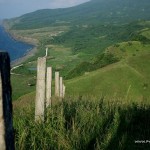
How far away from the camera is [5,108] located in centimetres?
220

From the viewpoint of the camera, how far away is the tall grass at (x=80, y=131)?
4.66 meters

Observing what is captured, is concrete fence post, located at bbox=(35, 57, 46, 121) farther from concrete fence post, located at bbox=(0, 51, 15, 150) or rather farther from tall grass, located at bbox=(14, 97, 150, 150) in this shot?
concrete fence post, located at bbox=(0, 51, 15, 150)

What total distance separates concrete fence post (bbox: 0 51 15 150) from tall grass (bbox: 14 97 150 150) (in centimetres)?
219

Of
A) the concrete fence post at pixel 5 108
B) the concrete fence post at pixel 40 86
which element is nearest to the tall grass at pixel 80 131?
the concrete fence post at pixel 40 86

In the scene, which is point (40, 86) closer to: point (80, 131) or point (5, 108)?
point (80, 131)

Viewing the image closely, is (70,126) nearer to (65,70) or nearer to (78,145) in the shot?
(78,145)

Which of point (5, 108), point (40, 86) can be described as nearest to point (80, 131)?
point (40, 86)

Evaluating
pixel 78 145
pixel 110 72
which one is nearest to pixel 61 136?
pixel 78 145

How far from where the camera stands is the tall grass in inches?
183

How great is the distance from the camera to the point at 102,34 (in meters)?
178

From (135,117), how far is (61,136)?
229 centimetres

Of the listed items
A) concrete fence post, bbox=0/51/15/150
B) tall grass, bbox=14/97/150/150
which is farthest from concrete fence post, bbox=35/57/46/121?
concrete fence post, bbox=0/51/15/150

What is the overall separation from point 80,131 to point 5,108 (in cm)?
300

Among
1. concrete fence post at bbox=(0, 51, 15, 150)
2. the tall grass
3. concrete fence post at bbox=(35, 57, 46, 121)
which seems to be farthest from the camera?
concrete fence post at bbox=(35, 57, 46, 121)
